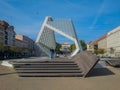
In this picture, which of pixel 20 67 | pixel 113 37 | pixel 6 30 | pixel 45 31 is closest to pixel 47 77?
pixel 20 67

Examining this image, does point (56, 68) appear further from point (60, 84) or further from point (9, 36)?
point (9, 36)

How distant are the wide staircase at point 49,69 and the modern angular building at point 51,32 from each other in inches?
1000

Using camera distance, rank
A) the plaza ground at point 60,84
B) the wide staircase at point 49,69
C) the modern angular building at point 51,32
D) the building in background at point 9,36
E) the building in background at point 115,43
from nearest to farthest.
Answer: the plaza ground at point 60,84 → the wide staircase at point 49,69 → the modern angular building at point 51,32 → the building in background at point 115,43 → the building in background at point 9,36

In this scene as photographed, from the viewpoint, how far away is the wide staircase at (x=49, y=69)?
18516mm

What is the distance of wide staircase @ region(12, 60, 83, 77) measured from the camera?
18.5 meters

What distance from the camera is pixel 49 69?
19734 mm

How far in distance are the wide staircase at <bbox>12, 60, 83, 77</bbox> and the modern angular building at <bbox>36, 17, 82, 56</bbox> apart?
83.3 feet

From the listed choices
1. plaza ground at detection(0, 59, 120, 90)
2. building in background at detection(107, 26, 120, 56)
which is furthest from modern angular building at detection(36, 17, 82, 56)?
building in background at detection(107, 26, 120, 56)

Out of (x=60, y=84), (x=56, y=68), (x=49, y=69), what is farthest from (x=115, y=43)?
(x=60, y=84)

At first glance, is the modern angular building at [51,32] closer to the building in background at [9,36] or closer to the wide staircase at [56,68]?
the wide staircase at [56,68]

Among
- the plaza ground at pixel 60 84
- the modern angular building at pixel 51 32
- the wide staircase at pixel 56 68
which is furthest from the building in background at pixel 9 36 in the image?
the plaza ground at pixel 60 84

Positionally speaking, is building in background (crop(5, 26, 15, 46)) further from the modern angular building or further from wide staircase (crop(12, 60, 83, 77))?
wide staircase (crop(12, 60, 83, 77))

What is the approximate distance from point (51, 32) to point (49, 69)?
3447cm

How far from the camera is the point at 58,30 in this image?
47.9 m
